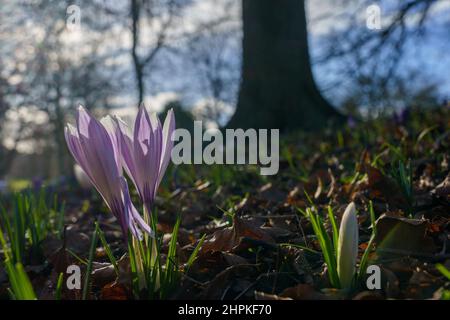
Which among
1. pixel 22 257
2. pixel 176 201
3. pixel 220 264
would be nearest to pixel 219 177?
pixel 176 201

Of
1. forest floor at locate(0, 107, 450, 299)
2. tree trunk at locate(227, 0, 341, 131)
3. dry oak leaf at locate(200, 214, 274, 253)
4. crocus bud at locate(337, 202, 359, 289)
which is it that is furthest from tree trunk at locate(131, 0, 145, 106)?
crocus bud at locate(337, 202, 359, 289)

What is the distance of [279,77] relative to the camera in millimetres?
6562

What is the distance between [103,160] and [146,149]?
107mm

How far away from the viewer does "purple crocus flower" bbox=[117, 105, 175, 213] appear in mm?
1139

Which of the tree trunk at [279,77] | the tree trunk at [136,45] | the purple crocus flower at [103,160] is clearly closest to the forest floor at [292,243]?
the purple crocus flower at [103,160]

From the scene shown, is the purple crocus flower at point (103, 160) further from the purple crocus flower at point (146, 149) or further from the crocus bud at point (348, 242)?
the crocus bud at point (348, 242)

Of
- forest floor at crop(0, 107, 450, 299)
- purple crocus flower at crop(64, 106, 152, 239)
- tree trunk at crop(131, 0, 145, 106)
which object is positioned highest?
tree trunk at crop(131, 0, 145, 106)

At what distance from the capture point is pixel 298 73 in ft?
21.6

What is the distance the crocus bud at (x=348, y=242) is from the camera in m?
1.08

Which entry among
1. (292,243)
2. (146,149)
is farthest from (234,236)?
(146,149)

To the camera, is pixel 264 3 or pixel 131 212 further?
pixel 264 3

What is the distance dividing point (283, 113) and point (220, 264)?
528 centimetres

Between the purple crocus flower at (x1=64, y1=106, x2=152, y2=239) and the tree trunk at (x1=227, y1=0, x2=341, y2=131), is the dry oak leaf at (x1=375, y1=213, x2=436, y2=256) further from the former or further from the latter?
the tree trunk at (x1=227, y1=0, x2=341, y2=131)
